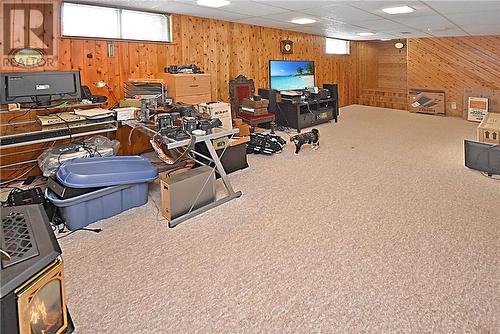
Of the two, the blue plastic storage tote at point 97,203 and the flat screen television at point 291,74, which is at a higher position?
the flat screen television at point 291,74

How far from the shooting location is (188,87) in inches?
187

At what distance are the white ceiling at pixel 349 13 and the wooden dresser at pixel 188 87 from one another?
86cm

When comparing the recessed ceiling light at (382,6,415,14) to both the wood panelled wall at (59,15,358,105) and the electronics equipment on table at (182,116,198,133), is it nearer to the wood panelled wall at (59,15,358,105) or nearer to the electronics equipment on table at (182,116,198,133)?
the wood panelled wall at (59,15,358,105)

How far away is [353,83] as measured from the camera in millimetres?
10016

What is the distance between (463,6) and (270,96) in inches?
125

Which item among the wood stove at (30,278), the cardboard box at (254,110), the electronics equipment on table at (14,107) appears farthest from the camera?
the cardboard box at (254,110)

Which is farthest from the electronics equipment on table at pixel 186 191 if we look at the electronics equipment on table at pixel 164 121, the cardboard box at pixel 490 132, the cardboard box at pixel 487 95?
the cardboard box at pixel 487 95

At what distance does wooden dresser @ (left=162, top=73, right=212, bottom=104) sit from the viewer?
4.62 metres

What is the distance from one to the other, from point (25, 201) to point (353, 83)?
351 inches

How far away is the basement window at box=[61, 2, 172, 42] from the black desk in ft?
8.13

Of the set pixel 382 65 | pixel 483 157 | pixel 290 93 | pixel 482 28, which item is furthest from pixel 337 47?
pixel 483 157

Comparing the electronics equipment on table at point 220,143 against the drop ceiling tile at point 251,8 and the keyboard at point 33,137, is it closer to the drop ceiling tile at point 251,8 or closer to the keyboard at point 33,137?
the keyboard at point 33,137

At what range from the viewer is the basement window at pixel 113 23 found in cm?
423

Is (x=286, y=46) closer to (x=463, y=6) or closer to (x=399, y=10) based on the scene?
(x=399, y=10)
